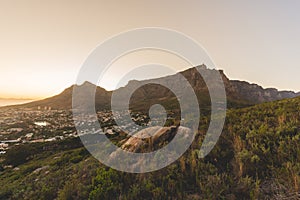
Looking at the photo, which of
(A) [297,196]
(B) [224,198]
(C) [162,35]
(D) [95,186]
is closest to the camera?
(A) [297,196]

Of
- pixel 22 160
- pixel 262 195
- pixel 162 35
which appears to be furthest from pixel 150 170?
pixel 22 160

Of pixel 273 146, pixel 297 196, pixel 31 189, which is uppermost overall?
pixel 273 146

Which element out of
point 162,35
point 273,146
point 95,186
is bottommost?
point 95,186

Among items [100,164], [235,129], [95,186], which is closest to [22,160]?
[100,164]

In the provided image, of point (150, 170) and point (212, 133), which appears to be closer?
point (150, 170)

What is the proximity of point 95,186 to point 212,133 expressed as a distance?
6261 mm

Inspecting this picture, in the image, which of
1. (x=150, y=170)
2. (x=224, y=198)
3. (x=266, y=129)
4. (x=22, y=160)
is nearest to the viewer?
(x=224, y=198)

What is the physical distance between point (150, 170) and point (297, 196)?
4.55 m

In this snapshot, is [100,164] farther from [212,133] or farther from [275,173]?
[275,173]

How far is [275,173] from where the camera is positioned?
256 inches

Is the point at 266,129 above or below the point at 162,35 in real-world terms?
below

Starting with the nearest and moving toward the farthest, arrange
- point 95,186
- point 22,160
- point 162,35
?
point 95,186
point 162,35
point 22,160

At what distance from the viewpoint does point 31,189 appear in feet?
30.6

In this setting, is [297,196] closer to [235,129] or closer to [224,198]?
[224,198]
